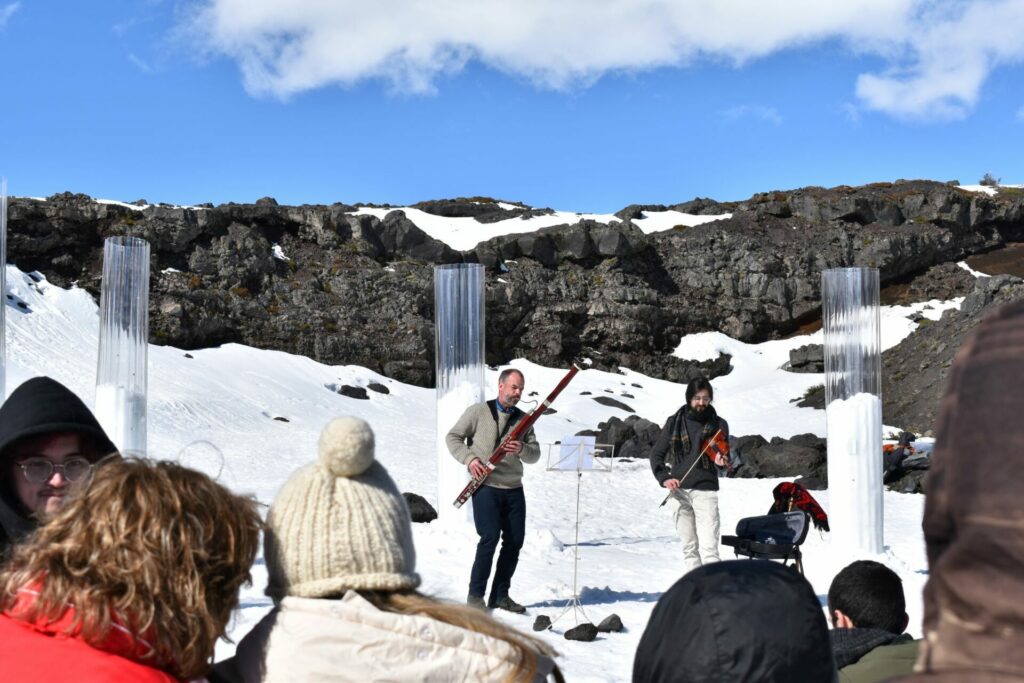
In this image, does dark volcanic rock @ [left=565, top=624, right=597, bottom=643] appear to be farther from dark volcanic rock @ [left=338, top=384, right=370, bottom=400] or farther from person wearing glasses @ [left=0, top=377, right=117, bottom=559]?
dark volcanic rock @ [left=338, top=384, right=370, bottom=400]

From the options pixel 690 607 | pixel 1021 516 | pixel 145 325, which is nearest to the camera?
pixel 1021 516

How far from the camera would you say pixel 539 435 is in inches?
1017

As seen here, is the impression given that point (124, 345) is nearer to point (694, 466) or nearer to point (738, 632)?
point (694, 466)

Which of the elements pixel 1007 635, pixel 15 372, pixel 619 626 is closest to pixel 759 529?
pixel 619 626

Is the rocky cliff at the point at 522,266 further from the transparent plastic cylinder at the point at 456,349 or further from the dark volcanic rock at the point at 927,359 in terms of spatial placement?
the transparent plastic cylinder at the point at 456,349

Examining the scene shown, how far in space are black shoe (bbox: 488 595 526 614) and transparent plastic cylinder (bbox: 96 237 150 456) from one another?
3132 millimetres

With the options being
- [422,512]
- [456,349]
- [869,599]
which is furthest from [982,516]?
[422,512]

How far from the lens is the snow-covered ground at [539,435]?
831 cm

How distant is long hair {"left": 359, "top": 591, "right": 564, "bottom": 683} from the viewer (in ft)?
5.97

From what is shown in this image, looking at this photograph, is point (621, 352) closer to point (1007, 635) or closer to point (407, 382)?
point (407, 382)

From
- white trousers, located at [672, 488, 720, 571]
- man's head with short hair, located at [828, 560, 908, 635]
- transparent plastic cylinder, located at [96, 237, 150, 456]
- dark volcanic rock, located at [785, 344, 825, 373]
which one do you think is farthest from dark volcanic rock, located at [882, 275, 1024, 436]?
man's head with short hair, located at [828, 560, 908, 635]

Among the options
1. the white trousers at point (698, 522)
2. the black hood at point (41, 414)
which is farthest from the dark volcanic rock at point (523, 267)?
the black hood at point (41, 414)

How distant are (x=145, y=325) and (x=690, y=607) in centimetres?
774

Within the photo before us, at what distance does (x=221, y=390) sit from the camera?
2497 cm
